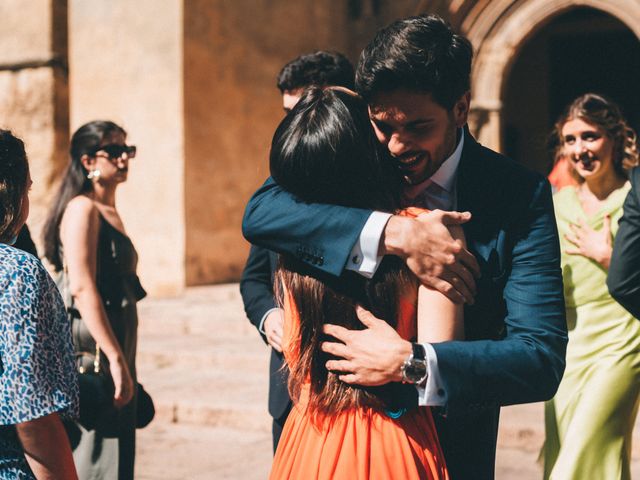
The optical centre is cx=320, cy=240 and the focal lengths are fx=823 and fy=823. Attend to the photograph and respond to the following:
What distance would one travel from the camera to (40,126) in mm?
10742

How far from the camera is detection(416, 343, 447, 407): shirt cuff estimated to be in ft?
5.03

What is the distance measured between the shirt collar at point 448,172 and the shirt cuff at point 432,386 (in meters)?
0.38

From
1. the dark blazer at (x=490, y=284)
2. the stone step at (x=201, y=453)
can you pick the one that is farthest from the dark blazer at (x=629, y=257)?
the stone step at (x=201, y=453)

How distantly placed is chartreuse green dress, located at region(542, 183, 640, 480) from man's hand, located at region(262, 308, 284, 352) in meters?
1.48

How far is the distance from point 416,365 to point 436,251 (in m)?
0.22

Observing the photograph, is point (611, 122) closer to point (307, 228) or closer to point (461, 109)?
point (461, 109)

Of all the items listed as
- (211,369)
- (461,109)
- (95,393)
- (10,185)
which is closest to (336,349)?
(461,109)

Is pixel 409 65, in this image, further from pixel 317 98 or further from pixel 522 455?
pixel 522 455

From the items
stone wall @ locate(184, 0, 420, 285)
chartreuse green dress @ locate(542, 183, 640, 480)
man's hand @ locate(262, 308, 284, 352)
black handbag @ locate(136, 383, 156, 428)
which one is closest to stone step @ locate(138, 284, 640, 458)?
stone wall @ locate(184, 0, 420, 285)

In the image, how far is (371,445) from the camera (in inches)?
64.9

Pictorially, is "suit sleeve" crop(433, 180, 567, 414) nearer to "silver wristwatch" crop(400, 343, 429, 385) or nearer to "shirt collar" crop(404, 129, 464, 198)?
"silver wristwatch" crop(400, 343, 429, 385)

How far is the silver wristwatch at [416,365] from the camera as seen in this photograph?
1.55m

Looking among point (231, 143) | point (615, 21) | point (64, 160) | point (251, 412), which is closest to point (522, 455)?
point (251, 412)

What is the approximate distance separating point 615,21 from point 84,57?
7.94m
